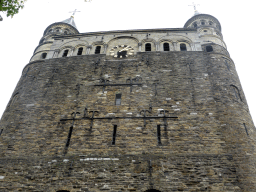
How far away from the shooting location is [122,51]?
17.8 metres

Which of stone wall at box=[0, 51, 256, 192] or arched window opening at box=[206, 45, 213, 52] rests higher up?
arched window opening at box=[206, 45, 213, 52]

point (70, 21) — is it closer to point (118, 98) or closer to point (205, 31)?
point (205, 31)

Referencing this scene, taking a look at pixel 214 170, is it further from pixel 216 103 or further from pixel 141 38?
pixel 141 38

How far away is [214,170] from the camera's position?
1039 cm

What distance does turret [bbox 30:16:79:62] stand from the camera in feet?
63.6

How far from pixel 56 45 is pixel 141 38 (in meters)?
7.60

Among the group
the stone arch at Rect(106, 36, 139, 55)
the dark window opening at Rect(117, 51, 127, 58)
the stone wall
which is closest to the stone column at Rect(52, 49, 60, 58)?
the stone wall

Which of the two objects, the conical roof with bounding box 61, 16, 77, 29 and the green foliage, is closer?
the green foliage

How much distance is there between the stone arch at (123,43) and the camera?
707 inches

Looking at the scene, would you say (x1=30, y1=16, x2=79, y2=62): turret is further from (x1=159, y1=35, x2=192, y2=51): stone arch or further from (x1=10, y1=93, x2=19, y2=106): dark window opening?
(x1=159, y1=35, x2=192, y2=51): stone arch

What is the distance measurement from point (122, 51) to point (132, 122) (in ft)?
24.0

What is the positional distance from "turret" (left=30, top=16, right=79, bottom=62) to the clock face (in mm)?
5837

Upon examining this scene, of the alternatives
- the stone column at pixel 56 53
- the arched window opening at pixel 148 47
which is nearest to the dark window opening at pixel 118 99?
the arched window opening at pixel 148 47

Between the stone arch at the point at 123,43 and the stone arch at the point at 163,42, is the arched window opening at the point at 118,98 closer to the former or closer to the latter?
the stone arch at the point at 123,43
